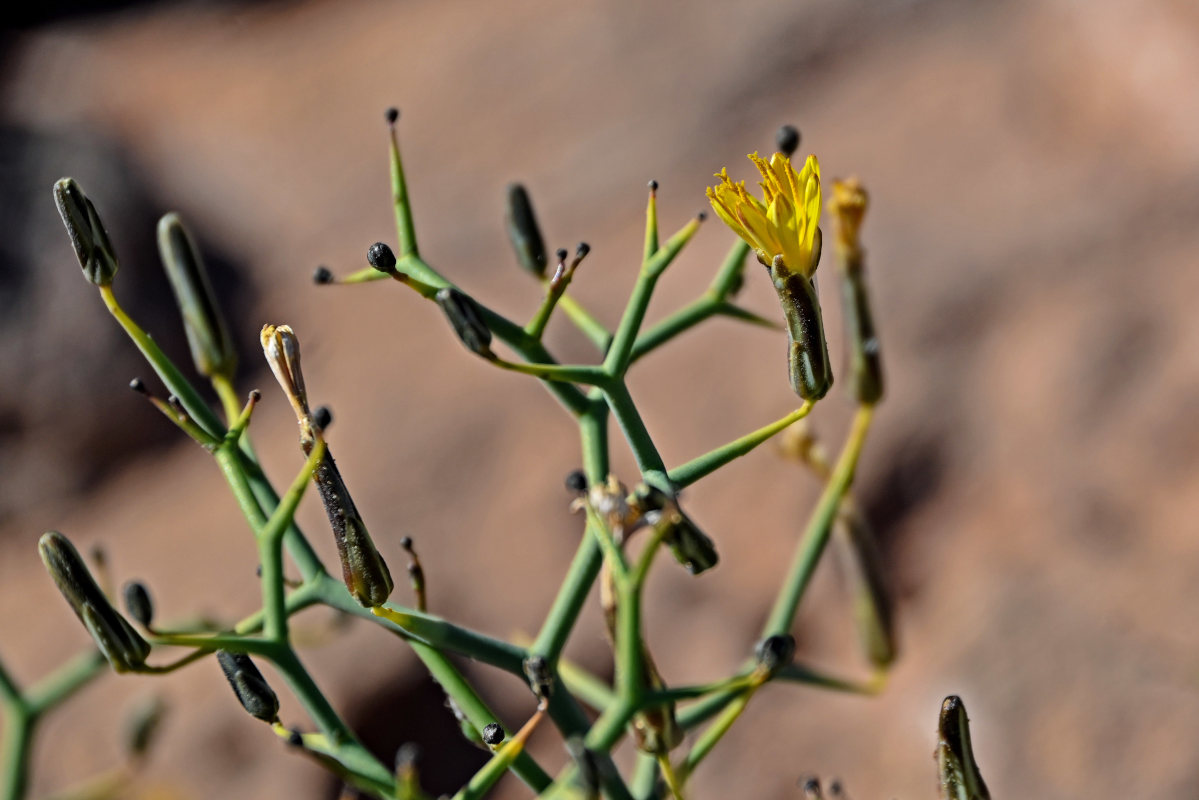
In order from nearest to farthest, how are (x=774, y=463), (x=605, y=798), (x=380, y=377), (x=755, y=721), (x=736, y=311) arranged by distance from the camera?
(x=605, y=798) < (x=736, y=311) < (x=755, y=721) < (x=774, y=463) < (x=380, y=377)

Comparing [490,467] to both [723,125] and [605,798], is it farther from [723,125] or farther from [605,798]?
[605,798]

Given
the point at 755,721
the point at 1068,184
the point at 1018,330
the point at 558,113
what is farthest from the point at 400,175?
the point at 558,113

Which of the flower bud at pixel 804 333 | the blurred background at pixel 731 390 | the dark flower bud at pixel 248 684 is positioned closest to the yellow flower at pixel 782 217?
the flower bud at pixel 804 333

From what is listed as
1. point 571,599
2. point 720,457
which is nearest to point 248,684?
point 571,599

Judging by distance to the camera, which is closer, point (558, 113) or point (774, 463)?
point (774, 463)

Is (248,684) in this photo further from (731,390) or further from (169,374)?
(731,390)

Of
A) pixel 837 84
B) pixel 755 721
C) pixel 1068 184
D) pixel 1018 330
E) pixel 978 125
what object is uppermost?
pixel 837 84

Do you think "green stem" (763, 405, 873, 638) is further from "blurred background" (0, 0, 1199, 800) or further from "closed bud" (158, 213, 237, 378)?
"blurred background" (0, 0, 1199, 800)
